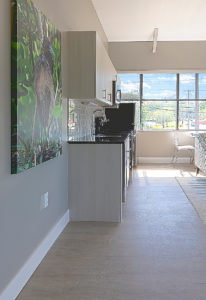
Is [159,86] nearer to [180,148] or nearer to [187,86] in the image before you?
[187,86]

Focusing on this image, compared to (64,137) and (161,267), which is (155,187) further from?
(161,267)

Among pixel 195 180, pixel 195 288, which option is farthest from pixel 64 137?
pixel 195 180

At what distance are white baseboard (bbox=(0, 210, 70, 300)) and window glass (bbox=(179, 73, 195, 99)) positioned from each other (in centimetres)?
684

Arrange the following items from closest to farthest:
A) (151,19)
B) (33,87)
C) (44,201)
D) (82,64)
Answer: (33,87)
(44,201)
(82,64)
(151,19)

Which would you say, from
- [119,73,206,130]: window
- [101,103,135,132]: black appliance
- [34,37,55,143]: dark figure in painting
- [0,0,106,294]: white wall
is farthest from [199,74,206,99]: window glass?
[34,37,55,143]: dark figure in painting

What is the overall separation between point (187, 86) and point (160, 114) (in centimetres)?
101

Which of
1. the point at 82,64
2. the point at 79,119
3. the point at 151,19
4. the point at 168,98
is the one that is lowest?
the point at 79,119

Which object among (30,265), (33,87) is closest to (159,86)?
(33,87)

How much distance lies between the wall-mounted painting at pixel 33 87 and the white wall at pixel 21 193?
58mm

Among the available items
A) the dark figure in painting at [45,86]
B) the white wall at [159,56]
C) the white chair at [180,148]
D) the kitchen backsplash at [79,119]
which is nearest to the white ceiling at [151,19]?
the white wall at [159,56]

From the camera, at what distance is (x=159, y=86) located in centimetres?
959

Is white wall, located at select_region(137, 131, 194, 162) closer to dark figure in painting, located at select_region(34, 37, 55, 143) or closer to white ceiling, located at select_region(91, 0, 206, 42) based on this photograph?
white ceiling, located at select_region(91, 0, 206, 42)

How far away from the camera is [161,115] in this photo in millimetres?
9648

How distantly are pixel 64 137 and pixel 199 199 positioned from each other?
2382mm
